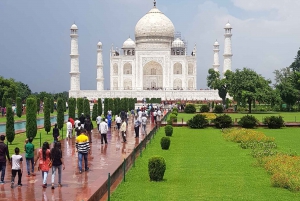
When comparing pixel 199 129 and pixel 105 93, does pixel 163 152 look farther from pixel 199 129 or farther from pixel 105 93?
A: pixel 105 93

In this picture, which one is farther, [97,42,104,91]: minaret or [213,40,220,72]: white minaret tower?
[97,42,104,91]: minaret

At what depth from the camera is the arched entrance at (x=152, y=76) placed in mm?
50375

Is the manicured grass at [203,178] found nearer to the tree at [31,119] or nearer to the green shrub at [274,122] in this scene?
the tree at [31,119]

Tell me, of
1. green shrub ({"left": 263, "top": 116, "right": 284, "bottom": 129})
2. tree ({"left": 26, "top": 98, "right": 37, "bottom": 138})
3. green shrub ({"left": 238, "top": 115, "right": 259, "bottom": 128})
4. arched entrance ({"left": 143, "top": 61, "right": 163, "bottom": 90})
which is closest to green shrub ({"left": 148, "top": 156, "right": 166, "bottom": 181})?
tree ({"left": 26, "top": 98, "right": 37, "bottom": 138})

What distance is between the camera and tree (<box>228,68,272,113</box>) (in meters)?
28.9

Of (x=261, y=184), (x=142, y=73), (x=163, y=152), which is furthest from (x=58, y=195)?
(x=142, y=73)

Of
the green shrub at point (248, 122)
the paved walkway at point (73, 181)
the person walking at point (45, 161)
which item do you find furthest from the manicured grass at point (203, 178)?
the green shrub at point (248, 122)

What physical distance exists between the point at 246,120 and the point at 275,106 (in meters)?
13.5

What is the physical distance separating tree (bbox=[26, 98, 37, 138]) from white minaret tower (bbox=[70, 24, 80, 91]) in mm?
30135

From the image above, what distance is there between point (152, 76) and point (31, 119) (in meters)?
36.8

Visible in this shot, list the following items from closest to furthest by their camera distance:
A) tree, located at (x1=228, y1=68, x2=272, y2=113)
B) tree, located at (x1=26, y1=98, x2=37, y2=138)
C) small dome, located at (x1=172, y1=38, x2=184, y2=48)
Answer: tree, located at (x1=26, y1=98, x2=37, y2=138), tree, located at (x1=228, y1=68, x2=272, y2=113), small dome, located at (x1=172, y1=38, x2=184, y2=48)

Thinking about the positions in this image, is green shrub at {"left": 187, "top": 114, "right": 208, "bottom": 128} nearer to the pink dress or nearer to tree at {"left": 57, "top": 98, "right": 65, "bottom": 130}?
tree at {"left": 57, "top": 98, "right": 65, "bottom": 130}

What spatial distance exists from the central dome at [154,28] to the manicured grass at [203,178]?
123 ft

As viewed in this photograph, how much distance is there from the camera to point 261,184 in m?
8.15
